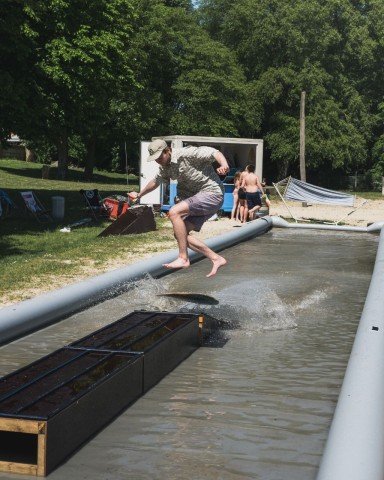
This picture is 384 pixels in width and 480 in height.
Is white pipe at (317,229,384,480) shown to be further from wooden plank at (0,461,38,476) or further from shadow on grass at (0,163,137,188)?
shadow on grass at (0,163,137,188)

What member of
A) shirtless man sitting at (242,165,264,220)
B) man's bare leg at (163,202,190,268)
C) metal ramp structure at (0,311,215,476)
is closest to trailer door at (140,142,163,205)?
shirtless man sitting at (242,165,264,220)

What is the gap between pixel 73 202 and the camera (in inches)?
1107

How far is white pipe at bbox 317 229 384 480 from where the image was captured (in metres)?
3.92

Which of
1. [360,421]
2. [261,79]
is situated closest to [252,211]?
[360,421]

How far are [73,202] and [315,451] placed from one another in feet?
79.0

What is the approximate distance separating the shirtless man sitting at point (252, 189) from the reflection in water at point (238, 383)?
967cm

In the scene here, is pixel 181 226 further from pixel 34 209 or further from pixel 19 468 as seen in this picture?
pixel 34 209

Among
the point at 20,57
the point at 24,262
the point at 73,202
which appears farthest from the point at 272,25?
the point at 24,262

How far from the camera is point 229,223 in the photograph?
2172 centimetres

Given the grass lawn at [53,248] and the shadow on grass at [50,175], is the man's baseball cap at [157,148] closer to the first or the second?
the grass lawn at [53,248]

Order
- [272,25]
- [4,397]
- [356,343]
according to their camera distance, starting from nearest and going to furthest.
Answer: [4,397], [356,343], [272,25]

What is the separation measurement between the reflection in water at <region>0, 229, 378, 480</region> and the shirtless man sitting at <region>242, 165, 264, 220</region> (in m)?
9.67

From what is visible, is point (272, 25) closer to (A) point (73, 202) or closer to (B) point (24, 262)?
(A) point (73, 202)

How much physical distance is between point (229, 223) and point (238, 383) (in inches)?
619
